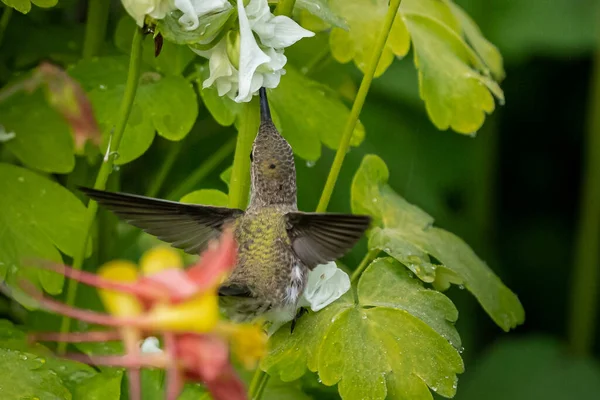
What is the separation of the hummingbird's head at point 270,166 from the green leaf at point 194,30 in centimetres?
9

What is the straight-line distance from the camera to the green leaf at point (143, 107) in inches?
37.8

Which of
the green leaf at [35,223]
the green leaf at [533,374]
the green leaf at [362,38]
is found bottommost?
the green leaf at [533,374]

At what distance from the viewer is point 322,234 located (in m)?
0.77

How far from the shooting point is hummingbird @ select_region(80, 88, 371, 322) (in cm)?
79

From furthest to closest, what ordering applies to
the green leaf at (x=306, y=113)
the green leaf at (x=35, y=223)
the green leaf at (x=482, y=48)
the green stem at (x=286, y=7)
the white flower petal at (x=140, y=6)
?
the green leaf at (x=482, y=48), the green leaf at (x=306, y=113), the green leaf at (x=35, y=223), the green stem at (x=286, y=7), the white flower petal at (x=140, y=6)

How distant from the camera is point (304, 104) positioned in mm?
1015

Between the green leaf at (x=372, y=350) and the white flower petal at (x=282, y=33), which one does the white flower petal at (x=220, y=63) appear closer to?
the white flower petal at (x=282, y=33)

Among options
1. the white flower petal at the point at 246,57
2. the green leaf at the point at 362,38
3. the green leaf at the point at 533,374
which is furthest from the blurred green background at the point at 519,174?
the white flower petal at the point at 246,57

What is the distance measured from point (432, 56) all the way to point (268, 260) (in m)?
0.37

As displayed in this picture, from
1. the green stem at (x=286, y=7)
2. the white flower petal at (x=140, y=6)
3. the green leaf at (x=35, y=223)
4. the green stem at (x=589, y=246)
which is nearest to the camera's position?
the white flower petal at (x=140, y=6)

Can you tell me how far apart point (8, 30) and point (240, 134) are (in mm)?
428

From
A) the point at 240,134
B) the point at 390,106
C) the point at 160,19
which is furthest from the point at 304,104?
the point at 390,106

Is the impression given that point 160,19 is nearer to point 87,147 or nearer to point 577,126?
point 87,147

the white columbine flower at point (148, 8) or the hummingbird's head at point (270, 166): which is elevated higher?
the white columbine flower at point (148, 8)
